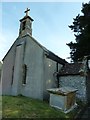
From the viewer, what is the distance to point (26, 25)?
22016mm

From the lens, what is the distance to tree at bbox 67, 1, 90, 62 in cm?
2691

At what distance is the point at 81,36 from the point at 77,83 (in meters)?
12.1

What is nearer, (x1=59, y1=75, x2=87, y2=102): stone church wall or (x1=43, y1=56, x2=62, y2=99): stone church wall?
(x1=59, y1=75, x2=87, y2=102): stone church wall

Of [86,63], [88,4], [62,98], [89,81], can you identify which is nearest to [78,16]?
[88,4]

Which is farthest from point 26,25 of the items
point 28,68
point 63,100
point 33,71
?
point 63,100

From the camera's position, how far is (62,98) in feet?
47.8

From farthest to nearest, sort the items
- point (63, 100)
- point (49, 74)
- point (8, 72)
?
point (8, 72) < point (49, 74) < point (63, 100)

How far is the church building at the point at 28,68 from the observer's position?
1811 cm

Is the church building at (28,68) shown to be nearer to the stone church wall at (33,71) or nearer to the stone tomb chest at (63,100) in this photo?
the stone church wall at (33,71)

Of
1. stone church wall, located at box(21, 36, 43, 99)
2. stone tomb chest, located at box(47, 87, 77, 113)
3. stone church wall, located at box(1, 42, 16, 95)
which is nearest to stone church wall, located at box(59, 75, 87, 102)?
stone tomb chest, located at box(47, 87, 77, 113)

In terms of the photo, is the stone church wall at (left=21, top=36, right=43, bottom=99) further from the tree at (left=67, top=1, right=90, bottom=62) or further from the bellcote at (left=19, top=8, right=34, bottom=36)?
the tree at (left=67, top=1, right=90, bottom=62)

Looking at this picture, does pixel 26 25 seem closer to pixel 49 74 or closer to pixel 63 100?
pixel 49 74

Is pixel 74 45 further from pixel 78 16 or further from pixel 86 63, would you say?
pixel 86 63

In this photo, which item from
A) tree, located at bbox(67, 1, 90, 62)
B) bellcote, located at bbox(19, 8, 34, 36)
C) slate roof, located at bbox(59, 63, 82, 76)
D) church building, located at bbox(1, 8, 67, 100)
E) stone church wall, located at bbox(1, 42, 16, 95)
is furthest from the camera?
tree, located at bbox(67, 1, 90, 62)
